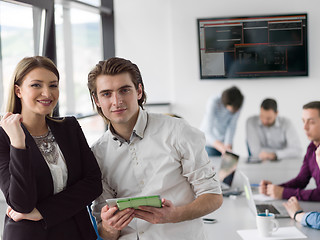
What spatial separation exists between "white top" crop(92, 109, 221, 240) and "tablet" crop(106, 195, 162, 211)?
160 mm

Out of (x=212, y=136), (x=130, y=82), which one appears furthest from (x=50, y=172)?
(x=212, y=136)

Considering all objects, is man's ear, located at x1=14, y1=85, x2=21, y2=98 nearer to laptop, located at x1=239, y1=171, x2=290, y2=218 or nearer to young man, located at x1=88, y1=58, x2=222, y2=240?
young man, located at x1=88, y1=58, x2=222, y2=240

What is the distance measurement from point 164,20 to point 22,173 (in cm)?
430

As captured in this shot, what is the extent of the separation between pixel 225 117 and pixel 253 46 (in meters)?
0.89

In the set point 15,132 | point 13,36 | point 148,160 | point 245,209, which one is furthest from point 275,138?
point 15,132

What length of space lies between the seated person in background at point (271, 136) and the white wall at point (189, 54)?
0.28 feet

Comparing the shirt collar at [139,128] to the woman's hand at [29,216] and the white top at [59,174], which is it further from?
the woman's hand at [29,216]

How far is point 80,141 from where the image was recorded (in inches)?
68.9

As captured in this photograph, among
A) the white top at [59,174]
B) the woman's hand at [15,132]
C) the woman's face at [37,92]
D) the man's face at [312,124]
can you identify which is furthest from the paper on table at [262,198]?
the woman's hand at [15,132]

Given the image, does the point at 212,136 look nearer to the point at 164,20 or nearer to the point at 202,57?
the point at 202,57

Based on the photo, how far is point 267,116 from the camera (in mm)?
A: 5016

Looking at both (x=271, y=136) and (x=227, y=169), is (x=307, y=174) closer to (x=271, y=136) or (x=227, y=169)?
(x=227, y=169)

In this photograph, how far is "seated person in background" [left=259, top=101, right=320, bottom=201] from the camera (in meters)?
2.76

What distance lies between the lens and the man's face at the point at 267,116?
4.84 metres
